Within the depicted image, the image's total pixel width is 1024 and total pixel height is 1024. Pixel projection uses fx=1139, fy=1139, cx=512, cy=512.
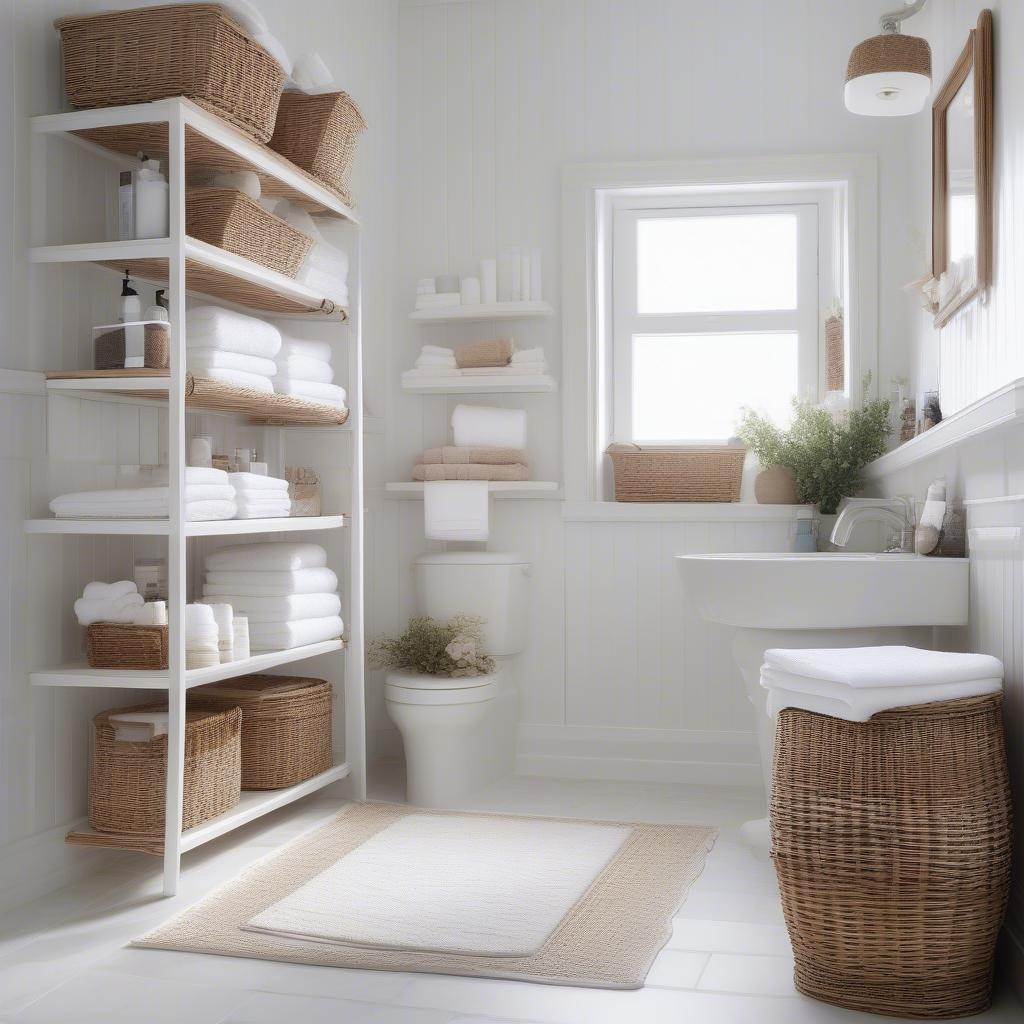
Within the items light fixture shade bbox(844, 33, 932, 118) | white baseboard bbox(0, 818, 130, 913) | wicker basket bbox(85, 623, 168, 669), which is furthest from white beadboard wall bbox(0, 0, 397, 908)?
light fixture shade bbox(844, 33, 932, 118)

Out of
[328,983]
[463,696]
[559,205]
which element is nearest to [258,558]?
[463,696]

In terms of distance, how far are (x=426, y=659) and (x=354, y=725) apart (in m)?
0.30

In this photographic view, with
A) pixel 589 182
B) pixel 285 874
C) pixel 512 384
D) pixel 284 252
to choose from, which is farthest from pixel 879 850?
pixel 589 182

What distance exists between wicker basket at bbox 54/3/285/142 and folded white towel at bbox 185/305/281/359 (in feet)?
1.46

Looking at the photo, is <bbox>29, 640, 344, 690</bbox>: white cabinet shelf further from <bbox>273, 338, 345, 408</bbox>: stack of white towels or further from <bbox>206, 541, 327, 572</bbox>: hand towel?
<bbox>273, 338, 345, 408</bbox>: stack of white towels

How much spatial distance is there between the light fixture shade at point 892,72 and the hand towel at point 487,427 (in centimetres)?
142

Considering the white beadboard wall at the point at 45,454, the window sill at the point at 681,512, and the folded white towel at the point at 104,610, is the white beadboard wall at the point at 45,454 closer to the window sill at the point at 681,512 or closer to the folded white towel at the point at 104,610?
the folded white towel at the point at 104,610

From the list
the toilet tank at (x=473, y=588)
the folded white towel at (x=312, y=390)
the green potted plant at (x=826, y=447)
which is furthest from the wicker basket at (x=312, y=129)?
the green potted plant at (x=826, y=447)

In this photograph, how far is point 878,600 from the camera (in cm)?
240

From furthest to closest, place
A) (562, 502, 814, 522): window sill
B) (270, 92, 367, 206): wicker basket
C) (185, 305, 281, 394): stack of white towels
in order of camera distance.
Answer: (562, 502, 814, 522): window sill → (270, 92, 367, 206): wicker basket → (185, 305, 281, 394): stack of white towels

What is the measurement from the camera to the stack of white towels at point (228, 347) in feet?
8.32

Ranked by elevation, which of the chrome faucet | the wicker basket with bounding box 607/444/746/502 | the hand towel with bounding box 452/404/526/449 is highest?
the hand towel with bounding box 452/404/526/449

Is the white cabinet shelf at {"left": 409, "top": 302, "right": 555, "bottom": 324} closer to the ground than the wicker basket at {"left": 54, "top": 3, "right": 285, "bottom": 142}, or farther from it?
closer to the ground

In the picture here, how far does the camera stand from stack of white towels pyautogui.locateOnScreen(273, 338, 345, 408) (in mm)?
2858
